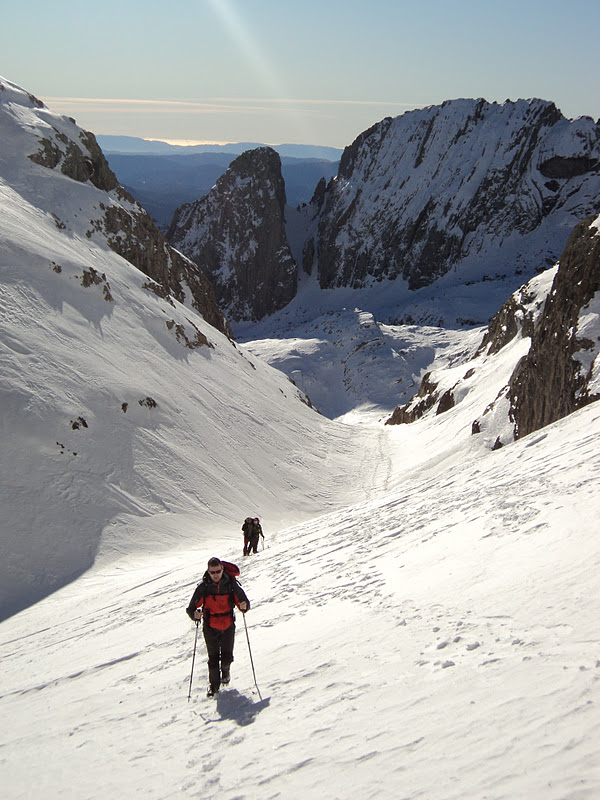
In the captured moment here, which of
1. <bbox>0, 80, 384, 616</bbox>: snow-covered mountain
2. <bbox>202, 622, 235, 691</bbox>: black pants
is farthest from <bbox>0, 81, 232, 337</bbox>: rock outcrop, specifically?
<bbox>202, 622, 235, 691</bbox>: black pants

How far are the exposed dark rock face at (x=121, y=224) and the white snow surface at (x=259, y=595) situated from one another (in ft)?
32.1

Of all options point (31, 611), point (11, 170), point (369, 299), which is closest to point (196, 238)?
point (369, 299)

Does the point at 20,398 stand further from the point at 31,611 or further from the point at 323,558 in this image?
the point at 323,558

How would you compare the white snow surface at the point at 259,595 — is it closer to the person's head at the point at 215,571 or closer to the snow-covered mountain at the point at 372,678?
the snow-covered mountain at the point at 372,678

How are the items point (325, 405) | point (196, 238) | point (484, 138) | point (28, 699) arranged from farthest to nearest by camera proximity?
1. point (196, 238)
2. point (484, 138)
3. point (325, 405)
4. point (28, 699)

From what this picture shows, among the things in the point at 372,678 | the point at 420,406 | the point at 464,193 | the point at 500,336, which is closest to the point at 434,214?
the point at 464,193

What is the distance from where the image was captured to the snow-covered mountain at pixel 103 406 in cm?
1808

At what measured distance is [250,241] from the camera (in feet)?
408

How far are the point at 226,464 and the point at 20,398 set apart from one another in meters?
9.08

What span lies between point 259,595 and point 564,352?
13.9 metres

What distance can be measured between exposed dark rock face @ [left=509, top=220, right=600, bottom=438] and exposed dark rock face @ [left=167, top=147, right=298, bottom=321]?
104 m

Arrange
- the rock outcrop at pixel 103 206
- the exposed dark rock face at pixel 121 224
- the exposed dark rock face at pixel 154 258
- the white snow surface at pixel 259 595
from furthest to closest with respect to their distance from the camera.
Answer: the exposed dark rock face at pixel 154 258 < the exposed dark rock face at pixel 121 224 < the rock outcrop at pixel 103 206 < the white snow surface at pixel 259 595

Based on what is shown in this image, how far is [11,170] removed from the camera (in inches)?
1394

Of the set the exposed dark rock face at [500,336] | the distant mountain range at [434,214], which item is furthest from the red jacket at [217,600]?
the distant mountain range at [434,214]
